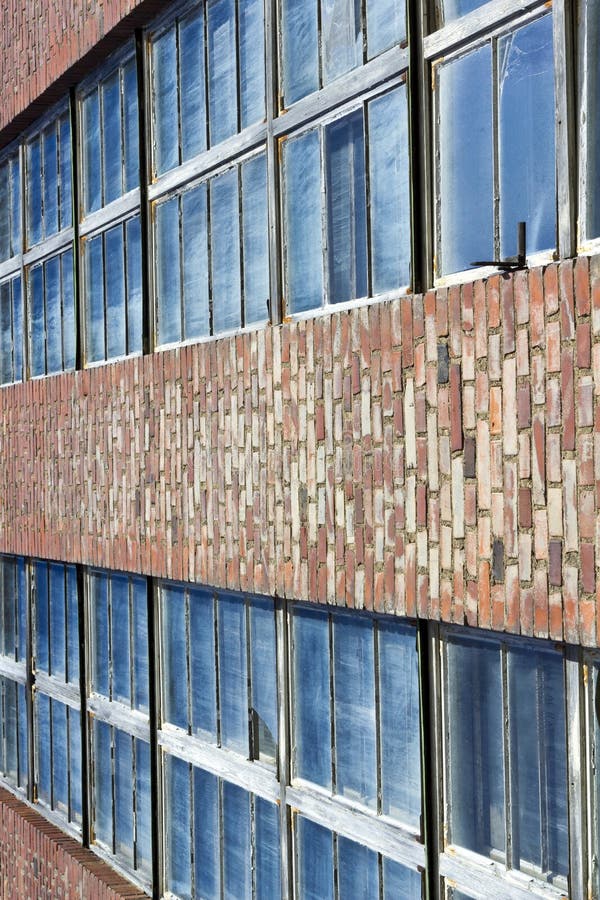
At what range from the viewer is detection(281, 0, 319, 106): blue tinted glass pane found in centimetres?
836

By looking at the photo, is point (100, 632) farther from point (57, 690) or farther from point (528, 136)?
point (528, 136)

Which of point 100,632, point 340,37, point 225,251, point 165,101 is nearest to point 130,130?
point 165,101

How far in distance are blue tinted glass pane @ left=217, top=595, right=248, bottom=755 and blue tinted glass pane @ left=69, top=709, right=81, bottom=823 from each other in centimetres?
317

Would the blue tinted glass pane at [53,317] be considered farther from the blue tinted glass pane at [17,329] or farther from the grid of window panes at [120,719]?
the grid of window panes at [120,719]

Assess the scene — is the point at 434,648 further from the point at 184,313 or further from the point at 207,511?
the point at 184,313

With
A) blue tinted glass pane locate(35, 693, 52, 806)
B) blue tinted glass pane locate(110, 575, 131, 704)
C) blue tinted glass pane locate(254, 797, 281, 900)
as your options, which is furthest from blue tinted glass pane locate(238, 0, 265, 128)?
blue tinted glass pane locate(35, 693, 52, 806)

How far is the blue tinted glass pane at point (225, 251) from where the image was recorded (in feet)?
30.6

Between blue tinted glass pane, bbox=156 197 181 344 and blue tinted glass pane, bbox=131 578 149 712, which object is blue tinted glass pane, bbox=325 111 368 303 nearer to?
blue tinted glass pane, bbox=156 197 181 344

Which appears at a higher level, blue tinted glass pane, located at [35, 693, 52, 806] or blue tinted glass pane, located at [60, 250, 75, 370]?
blue tinted glass pane, located at [60, 250, 75, 370]

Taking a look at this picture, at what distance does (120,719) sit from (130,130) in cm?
478

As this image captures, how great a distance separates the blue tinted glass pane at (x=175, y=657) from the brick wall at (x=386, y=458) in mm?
325

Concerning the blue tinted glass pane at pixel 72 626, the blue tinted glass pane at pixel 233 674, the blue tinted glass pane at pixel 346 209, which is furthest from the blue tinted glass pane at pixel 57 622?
the blue tinted glass pane at pixel 346 209

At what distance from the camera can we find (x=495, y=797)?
22.4ft

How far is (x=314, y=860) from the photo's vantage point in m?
8.46
